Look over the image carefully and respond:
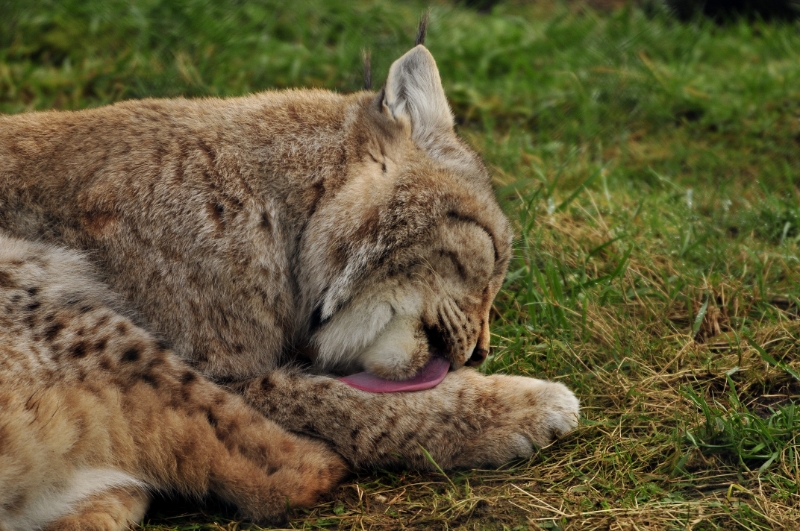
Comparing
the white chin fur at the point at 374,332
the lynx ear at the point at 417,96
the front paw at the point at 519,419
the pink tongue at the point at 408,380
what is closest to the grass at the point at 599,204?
the front paw at the point at 519,419

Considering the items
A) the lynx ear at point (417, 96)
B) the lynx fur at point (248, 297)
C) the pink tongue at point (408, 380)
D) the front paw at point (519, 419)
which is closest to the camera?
the lynx fur at point (248, 297)

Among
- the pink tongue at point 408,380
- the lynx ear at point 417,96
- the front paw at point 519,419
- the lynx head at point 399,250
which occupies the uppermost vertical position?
the lynx ear at point 417,96

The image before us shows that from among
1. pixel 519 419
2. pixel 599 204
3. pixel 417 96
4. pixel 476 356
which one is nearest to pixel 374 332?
pixel 476 356

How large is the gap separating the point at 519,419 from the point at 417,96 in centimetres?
117

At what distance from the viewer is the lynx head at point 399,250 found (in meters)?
3.05

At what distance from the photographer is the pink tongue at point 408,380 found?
121 inches

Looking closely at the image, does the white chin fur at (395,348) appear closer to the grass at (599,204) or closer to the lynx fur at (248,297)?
the lynx fur at (248,297)

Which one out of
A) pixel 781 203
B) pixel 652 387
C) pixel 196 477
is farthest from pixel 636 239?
pixel 196 477

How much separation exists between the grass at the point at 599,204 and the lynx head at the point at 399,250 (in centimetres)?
42

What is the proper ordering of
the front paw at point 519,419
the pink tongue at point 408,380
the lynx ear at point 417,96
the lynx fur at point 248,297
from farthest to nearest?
the lynx ear at point 417,96
the pink tongue at point 408,380
the front paw at point 519,419
the lynx fur at point 248,297

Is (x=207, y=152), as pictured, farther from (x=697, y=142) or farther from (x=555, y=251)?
(x=697, y=142)

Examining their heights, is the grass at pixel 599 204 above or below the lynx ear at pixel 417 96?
below

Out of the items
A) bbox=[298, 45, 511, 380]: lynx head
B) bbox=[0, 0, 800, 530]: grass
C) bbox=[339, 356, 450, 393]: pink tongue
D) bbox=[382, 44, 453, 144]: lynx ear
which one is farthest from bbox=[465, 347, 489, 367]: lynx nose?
bbox=[382, 44, 453, 144]: lynx ear

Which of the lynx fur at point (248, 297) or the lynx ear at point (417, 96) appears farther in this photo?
the lynx ear at point (417, 96)
